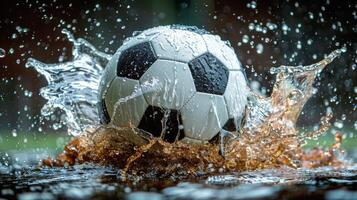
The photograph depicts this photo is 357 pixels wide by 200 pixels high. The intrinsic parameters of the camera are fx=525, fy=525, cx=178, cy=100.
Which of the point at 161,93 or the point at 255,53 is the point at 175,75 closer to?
the point at 161,93

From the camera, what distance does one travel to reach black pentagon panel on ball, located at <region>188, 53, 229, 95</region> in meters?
2.46

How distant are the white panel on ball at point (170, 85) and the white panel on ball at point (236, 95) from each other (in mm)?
191

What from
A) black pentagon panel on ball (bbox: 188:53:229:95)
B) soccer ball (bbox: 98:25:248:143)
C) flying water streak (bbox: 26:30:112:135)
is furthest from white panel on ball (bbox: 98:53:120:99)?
flying water streak (bbox: 26:30:112:135)

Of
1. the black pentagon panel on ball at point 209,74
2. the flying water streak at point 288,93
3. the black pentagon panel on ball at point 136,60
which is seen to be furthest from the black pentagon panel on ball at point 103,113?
the flying water streak at point 288,93

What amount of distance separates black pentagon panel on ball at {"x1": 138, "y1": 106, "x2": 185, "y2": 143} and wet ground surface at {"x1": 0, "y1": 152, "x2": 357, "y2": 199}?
27 cm

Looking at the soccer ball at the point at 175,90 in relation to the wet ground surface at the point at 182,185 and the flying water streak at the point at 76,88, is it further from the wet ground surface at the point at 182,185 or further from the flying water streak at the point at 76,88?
the flying water streak at the point at 76,88

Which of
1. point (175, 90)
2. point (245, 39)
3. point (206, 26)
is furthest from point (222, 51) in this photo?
point (245, 39)

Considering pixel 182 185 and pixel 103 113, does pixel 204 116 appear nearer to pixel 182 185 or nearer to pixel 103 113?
pixel 103 113

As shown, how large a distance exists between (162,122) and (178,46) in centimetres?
39

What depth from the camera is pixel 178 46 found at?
100 inches

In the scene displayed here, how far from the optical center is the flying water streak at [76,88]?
10.6 ft

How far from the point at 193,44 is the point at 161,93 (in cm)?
31

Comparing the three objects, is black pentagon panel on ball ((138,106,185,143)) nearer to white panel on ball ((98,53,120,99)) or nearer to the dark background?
white panel on ball ((98,53,120,99))

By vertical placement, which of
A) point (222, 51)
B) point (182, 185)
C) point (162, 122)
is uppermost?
point (222, 51)
